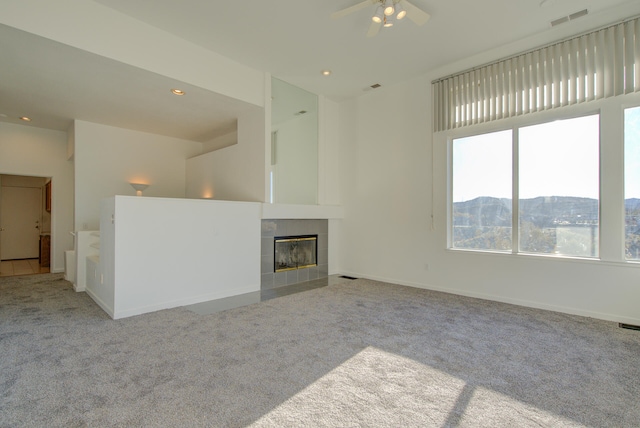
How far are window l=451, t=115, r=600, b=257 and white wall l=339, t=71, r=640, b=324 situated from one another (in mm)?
161

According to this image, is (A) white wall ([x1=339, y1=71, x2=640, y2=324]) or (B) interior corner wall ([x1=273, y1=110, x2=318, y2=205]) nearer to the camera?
(A) white wall ([x1=339, y1=71, x2=640, y2=324])

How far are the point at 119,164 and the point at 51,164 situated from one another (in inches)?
60.1

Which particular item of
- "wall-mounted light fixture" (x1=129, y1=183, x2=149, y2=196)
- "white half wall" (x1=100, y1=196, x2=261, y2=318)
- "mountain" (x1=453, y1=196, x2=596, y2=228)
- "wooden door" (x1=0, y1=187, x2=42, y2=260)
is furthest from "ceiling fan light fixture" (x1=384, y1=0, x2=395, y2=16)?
"wooden door" (x1=0, y1=187, x2=42, y2=260)

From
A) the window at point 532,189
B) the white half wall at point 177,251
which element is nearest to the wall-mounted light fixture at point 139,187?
the white half wall at point 177,251

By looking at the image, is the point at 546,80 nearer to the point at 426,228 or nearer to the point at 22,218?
the point at 426,228

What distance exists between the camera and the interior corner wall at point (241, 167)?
507 cm

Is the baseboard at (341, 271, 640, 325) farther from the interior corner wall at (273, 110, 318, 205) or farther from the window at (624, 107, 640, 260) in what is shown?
the interior corner wall at (273, 110, 318, 205)

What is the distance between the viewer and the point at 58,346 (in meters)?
2.71

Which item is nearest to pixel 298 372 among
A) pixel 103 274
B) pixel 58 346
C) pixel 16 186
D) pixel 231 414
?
pixel 231 414

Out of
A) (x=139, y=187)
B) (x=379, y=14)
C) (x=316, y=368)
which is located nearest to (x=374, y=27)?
(x=379, y=14)

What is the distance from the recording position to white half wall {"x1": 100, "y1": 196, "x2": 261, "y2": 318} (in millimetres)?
3559

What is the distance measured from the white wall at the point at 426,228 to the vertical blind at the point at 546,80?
18cm

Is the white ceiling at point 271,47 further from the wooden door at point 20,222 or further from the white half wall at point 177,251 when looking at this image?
the wooden door at point 20,222

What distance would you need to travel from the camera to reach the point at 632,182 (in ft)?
11.2
